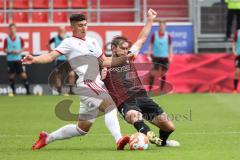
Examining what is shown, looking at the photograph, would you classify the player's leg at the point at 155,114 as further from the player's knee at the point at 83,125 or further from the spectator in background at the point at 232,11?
the spectator in background at the point at 232,11

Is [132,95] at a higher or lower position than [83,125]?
higher

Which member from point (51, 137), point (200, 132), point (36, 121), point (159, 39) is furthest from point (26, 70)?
point (51, 137)

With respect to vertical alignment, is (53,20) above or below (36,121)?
above

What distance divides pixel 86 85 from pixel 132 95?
2.73 feet

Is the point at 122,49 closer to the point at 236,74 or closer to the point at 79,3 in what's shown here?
the point at 236,74

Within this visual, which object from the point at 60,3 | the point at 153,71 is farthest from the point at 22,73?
the point at 153,71

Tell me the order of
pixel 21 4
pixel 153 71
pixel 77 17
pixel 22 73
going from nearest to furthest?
pixel 77 17, pixel 22 73, pixel 153 71, pixel 21 4

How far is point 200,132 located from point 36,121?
3.98 metres

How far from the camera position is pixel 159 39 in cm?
2438

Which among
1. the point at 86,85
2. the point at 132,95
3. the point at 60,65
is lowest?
the point at 60,65

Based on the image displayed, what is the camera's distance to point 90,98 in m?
10.8

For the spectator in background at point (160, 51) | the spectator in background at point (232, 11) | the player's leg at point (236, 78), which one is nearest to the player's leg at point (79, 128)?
the player's leg at point (236, 78)

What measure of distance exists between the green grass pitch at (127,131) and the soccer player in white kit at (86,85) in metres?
0.27

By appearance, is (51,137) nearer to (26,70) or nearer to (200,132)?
(200,132)
